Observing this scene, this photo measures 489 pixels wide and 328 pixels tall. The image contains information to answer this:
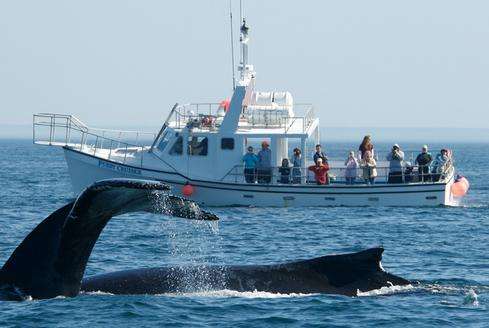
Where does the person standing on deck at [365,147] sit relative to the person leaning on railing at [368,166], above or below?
above

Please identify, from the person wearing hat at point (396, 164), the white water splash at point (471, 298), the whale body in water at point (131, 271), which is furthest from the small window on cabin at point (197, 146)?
the whale body in water at point (131, 271)

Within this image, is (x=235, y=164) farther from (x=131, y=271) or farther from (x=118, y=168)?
(x=131, y=271)

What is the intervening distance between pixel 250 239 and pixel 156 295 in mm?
10019

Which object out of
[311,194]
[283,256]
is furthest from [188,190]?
[283,256]

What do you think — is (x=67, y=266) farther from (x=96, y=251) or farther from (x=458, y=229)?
(x=458, y=229)

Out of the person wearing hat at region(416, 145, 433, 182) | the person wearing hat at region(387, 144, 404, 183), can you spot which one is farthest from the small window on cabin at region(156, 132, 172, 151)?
the person wearing hat at region(416, 145, 433, 182)

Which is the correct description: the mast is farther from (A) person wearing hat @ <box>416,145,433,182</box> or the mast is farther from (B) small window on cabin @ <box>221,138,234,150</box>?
(A) person wearing hat @ <box>416,145,433,182</box>

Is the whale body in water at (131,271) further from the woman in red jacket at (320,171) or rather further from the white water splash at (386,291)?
the woman in red jacket at (320,171)

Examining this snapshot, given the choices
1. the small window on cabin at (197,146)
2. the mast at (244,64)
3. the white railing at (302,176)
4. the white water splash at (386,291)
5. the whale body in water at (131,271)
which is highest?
the mast at (244,64)

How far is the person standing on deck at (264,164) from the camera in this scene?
3145 cm

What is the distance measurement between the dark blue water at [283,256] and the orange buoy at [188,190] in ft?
2.64

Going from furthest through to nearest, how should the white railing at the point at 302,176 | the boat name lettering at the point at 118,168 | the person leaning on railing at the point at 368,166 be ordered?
the boat name lettering at the point at 118,168 → the white railing at the point at 302,176 → the person leaning on railing at the point at 368,166

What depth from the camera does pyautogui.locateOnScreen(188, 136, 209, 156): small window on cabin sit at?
32.0 meters

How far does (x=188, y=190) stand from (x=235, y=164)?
5.32 ft
